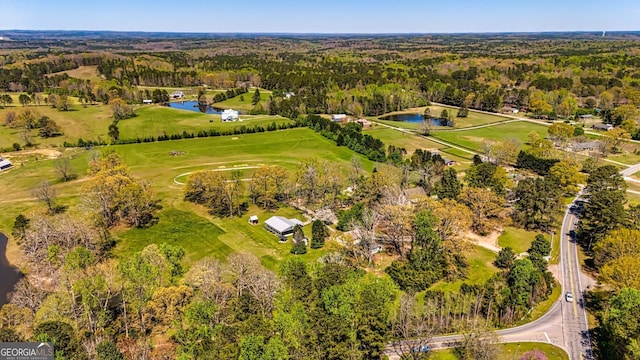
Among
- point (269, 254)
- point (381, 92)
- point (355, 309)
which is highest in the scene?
point (381, 92)

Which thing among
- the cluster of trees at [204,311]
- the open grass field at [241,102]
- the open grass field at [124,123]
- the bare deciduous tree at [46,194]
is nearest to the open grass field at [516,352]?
the cluster of trees at [204,311]

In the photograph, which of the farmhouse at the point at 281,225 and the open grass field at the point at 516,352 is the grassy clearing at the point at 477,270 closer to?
the open grass field at the point at 516,352

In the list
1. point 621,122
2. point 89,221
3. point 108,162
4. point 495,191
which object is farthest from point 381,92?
point 89,221

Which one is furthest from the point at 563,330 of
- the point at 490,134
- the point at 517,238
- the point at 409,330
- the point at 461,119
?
the point at 461,119

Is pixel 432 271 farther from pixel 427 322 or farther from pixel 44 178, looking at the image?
pixel 44 178

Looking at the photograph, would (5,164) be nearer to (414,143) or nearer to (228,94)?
(414,143)

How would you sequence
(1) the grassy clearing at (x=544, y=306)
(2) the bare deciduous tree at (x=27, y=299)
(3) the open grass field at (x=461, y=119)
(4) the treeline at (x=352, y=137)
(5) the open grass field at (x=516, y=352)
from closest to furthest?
1. (5) the open grass field at (x=516, y=352)
2. (2) the bare deciduous tree at (x=27, y=299)
3. (1) the grassy clearing at (x=544, y=306)
4. (4) the treeline at (x=352, y=137)
5. (3) the open grass field at (x=461, y=119)

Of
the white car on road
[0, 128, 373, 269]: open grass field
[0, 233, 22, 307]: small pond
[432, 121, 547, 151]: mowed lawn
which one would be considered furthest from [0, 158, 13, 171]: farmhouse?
[432, 121, 547, 151]: mowed lawn
